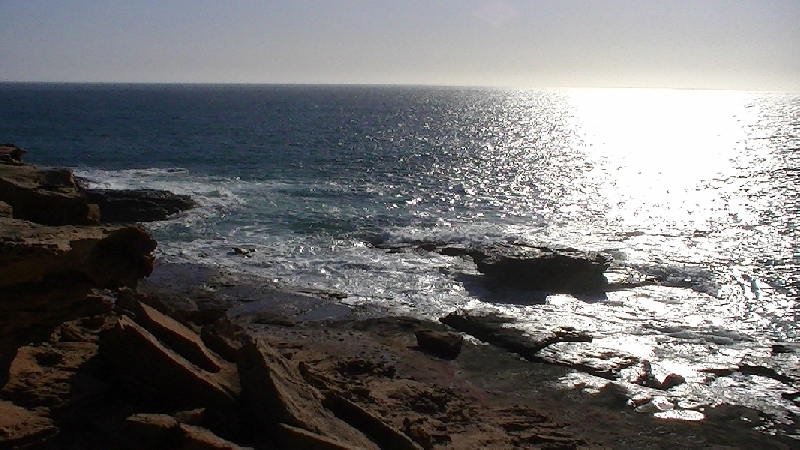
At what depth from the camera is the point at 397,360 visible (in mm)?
20328

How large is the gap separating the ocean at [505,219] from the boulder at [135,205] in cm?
127

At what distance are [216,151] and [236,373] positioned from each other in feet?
219

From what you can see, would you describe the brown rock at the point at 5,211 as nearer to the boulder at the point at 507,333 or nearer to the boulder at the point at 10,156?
the boulder at the point at 10,156

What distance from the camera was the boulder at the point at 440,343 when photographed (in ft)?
69.8

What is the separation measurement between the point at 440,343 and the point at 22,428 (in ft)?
44.9

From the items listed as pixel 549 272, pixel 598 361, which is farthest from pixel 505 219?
pixel 598 361

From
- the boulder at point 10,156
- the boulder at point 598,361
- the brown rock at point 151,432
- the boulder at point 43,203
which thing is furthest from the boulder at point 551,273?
the brown rock at point 151,432

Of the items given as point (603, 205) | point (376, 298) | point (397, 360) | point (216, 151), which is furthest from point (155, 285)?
point (216, 151)

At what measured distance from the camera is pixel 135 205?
39.2m

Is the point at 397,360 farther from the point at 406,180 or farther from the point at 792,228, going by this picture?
the point at 406,180

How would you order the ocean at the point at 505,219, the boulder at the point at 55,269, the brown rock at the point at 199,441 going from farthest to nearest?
the ocean at the point at 505,219 < the boulder at the point at 55,269 < the brown rock at the point at 199,441

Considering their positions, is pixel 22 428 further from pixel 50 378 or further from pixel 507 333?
pixel 507 333

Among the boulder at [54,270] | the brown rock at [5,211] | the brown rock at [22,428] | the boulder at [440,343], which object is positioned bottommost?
the boulder at [440,343]

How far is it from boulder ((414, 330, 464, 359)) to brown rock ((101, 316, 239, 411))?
36.8 feet
